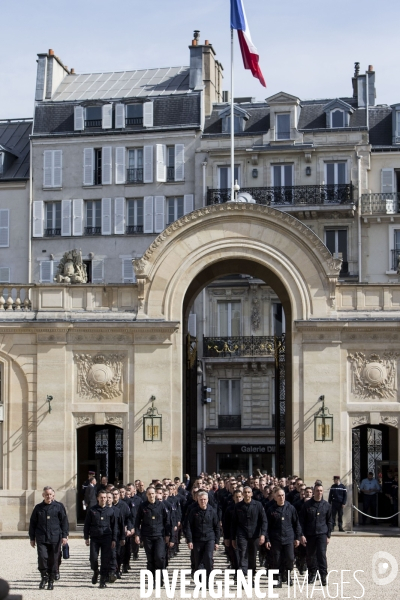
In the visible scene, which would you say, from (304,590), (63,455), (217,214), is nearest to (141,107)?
(217,214)

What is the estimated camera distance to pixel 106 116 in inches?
1973

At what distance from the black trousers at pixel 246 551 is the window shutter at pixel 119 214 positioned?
94.0 feet

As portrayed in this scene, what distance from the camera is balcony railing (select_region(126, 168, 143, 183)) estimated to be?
4975 cm

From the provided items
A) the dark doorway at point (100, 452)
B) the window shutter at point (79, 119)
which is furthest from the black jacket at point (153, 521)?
the window shutter at point (79, 119)

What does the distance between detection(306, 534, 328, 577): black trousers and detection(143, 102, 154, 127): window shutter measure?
3018cm

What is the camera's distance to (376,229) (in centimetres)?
4828

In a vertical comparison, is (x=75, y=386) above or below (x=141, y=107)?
below

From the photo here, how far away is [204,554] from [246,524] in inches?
35.8

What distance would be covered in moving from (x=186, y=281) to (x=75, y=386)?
160 inches

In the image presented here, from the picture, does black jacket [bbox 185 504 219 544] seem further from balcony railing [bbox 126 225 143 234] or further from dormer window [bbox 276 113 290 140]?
dormer window [bbox 276 113 290 140]

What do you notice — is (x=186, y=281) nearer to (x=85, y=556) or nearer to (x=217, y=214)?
(x=217, y=214)

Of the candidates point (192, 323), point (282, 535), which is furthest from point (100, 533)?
point (192, 323)

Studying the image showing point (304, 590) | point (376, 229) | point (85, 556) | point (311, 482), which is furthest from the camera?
point (376, 229)

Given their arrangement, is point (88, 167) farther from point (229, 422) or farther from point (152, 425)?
point (152, 425)
